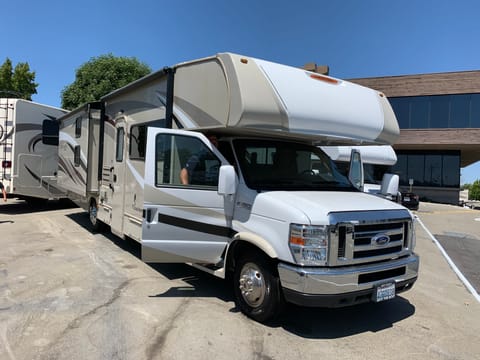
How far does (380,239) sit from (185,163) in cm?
245

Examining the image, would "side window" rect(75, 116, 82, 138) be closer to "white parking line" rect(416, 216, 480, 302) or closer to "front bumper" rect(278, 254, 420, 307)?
"front bumper" rect(278, 254, 420, 307)

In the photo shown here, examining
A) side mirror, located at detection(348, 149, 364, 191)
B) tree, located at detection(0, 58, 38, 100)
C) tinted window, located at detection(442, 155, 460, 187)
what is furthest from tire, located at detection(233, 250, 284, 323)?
tinted window, located at detection(442, 155, 460, 187)

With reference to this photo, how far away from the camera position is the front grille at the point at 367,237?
13.0 feet

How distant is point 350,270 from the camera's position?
13.1 ft

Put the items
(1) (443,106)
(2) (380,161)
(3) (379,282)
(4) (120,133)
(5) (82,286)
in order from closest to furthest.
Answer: (3) (379,282), (5) (82,286), (4) (120,133), (2) (380,161), (1) (443,106)

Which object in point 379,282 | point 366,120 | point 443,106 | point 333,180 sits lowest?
point 379,282

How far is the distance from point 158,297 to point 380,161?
42.2 feet

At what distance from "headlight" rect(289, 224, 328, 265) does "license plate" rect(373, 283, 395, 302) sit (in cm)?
73

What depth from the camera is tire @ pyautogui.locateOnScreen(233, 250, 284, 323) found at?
4203mm

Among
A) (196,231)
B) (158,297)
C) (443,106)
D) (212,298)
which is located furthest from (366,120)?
(443,106)

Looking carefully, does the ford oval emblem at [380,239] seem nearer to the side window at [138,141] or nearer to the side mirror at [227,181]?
the side mirror at [227,181]

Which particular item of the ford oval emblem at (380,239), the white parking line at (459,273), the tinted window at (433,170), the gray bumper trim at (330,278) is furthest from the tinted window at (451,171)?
the gray bumper trim at (330,278)

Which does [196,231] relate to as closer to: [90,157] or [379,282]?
[379,282]

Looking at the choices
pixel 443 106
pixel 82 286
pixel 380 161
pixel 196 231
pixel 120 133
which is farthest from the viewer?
pixel 443 106
